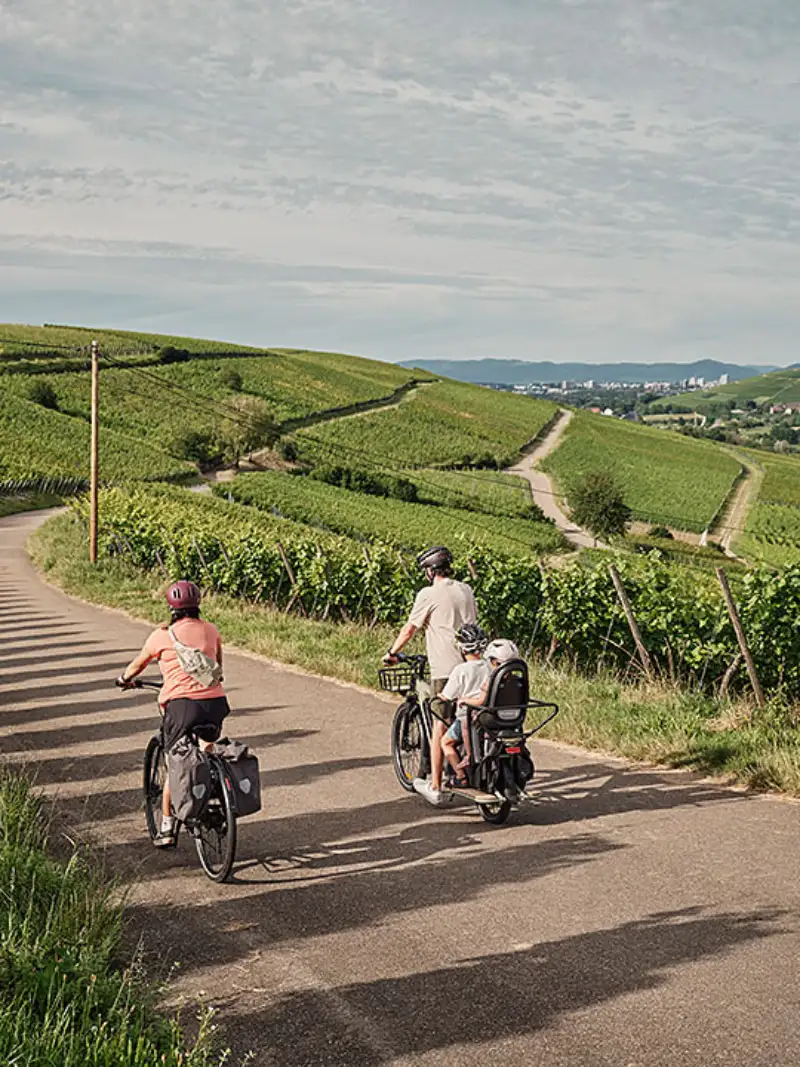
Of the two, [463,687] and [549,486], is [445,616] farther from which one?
[549,486]

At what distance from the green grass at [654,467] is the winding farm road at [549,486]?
50.1 inches

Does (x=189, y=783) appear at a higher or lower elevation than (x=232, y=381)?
lower

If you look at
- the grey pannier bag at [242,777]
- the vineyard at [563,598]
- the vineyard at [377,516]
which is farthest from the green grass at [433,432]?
the grey pannier bag at [242,777]

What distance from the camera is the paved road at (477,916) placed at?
5.30 meters

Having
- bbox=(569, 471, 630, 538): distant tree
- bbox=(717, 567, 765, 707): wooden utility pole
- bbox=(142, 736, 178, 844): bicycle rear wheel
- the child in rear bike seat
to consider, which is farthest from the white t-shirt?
bbox=(569, 471, 630, 538): distant tree

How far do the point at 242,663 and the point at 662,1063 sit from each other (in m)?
12.9

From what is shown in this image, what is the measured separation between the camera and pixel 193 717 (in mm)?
7777

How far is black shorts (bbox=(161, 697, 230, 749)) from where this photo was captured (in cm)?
778

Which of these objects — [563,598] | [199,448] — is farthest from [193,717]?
[199,448]

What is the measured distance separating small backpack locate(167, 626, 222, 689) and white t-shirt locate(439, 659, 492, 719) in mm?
1922

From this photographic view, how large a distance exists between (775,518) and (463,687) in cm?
9166

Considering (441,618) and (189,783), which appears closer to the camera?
(189,783)

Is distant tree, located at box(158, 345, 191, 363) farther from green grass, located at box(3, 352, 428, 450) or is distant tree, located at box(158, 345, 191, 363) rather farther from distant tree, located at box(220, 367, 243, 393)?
distant tree, located at box(220, 367, 243, 393)

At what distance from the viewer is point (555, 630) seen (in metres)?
17.3
